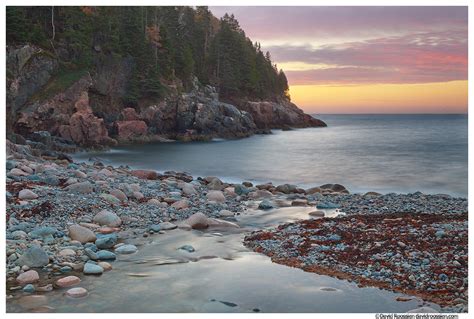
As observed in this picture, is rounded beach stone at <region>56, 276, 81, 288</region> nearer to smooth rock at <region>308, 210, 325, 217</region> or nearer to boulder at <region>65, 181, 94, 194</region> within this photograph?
boulder at <region>65, 181, 94, 194</region>

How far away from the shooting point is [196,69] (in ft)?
212

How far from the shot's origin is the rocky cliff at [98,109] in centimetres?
3794

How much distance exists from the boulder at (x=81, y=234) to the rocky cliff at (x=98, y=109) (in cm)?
2681


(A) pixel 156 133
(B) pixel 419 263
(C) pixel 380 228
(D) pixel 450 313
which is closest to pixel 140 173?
(C) pixel 380 228

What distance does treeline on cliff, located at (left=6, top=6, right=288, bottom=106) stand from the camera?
44.7 m

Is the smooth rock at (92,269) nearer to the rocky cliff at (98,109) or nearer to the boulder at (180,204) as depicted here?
the boulder at (180,204)

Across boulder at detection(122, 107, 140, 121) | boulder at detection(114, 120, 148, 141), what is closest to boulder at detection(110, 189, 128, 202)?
boulder at detection(114, 120, 148, 141)

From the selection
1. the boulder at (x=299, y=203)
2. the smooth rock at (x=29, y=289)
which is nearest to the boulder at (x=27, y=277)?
the smooth rock at (x=29, y=289)

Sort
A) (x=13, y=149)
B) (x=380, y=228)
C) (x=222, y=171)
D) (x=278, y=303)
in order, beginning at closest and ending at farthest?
(x=278, y=303)
(x=380, y=228)
(x=13, y=149)
(x=222, y=171)

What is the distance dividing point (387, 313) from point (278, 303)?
56.2 inches

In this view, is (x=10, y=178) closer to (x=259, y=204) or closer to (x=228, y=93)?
(x=259, y=204)

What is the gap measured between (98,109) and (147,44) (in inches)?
415

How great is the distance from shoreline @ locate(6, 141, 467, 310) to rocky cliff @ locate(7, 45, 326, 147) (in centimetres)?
2222

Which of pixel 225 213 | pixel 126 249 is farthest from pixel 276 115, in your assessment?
pixel 126 249
